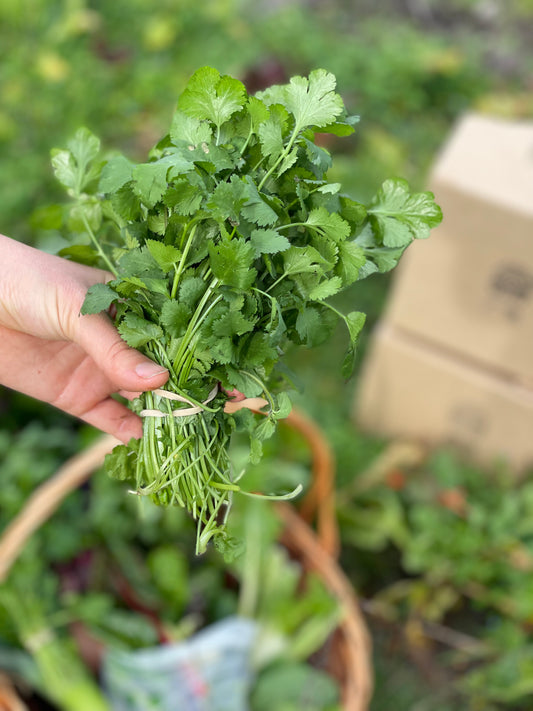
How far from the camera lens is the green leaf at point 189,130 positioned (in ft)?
2.80

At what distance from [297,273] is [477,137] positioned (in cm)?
135

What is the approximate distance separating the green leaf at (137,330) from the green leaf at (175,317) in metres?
0.02

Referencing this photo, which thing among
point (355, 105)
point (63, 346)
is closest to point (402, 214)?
point (63, 346)

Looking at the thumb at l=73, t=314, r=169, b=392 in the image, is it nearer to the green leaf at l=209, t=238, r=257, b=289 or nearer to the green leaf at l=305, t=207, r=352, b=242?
the green leaf at l=209, t=238, r=257, b=289

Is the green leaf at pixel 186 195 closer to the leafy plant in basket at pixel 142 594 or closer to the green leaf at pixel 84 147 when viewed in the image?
the green leaf at pixel 84 147

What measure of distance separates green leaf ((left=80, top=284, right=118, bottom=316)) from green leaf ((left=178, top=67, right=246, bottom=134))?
10.6 inches

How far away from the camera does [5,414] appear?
206cm

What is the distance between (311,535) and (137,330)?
1.20 m

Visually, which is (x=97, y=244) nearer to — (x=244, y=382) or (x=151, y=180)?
(x=151, y=180)

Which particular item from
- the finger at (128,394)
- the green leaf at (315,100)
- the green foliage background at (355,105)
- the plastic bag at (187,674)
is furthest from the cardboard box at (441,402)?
the green leaf at (315,100)

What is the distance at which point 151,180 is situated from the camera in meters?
0.80

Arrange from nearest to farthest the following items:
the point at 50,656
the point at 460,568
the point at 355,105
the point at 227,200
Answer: the point at 227,200, the point at 50,656, the point at 460,568, the point at 355,105

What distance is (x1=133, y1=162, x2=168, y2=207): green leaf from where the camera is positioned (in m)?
0.80

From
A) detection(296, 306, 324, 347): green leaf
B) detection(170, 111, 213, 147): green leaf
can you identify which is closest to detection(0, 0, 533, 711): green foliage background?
detection(170, 111, 213, 147): green leaf
